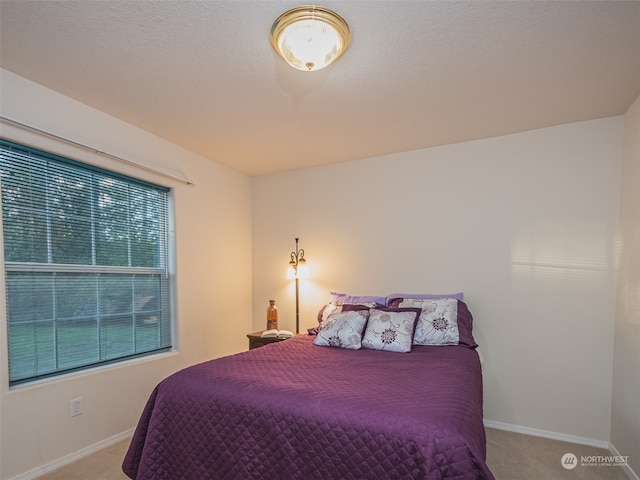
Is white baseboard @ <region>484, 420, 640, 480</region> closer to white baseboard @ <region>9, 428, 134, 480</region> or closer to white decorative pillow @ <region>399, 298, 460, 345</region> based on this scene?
white decorative pillow @ <region>399, 298, 460, 345</region>

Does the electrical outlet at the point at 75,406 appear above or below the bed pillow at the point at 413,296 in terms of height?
below

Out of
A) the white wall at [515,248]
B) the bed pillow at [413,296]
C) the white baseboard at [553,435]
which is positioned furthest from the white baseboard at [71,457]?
the white baseboard at [553,435]

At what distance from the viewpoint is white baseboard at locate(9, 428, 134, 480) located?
6.56 feet

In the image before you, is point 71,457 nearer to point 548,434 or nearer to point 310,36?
point 310,36

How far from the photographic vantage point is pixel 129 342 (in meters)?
2.67

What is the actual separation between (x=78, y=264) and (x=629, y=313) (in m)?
3.59

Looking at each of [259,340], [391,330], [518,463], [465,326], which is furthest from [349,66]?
[518,463]

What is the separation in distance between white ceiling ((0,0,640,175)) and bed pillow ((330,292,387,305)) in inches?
56.3

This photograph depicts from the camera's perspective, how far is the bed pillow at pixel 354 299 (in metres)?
3.15

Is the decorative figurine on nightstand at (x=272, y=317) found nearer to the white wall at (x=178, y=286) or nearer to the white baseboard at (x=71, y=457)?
the white wall at (x=178, y=286)

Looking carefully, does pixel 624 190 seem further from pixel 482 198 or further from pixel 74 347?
pixel 74 347

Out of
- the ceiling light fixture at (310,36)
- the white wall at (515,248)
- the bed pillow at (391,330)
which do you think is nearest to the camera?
the ceiling light fixture at (310,36)

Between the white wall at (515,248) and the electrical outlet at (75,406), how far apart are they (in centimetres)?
211

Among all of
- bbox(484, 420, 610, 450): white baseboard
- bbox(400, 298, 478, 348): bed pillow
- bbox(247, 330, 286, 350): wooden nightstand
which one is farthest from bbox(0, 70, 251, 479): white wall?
bbox(484, 420, 610, 450): white baseboard
